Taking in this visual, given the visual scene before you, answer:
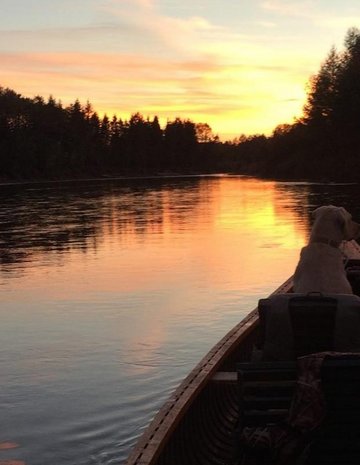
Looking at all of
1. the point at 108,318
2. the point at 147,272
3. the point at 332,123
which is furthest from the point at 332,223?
the point at 332,123

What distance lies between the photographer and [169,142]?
6801 inches

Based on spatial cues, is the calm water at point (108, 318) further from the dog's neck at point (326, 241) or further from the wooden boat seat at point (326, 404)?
the dog's neck at point (326, 241)

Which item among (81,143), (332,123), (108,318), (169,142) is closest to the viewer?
(108,318)

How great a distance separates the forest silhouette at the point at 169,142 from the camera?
93438 mm

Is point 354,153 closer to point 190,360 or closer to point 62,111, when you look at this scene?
point 62,111

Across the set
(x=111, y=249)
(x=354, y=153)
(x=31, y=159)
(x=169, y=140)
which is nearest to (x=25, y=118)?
(x=31, y=159)

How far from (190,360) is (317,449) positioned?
5684mm

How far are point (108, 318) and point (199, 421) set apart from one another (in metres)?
7.19

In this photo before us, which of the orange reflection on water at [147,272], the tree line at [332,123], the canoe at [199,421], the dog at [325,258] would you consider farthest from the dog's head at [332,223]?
the tree line at [332,123]

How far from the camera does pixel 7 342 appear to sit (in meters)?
11.0

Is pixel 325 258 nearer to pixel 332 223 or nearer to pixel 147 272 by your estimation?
pixel 332 223

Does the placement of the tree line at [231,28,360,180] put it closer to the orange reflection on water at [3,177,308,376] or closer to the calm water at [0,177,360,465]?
the orange reflection on water at [3,177,308,376]

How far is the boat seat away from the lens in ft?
14.4

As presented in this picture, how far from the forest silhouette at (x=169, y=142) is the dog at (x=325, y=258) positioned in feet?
273
